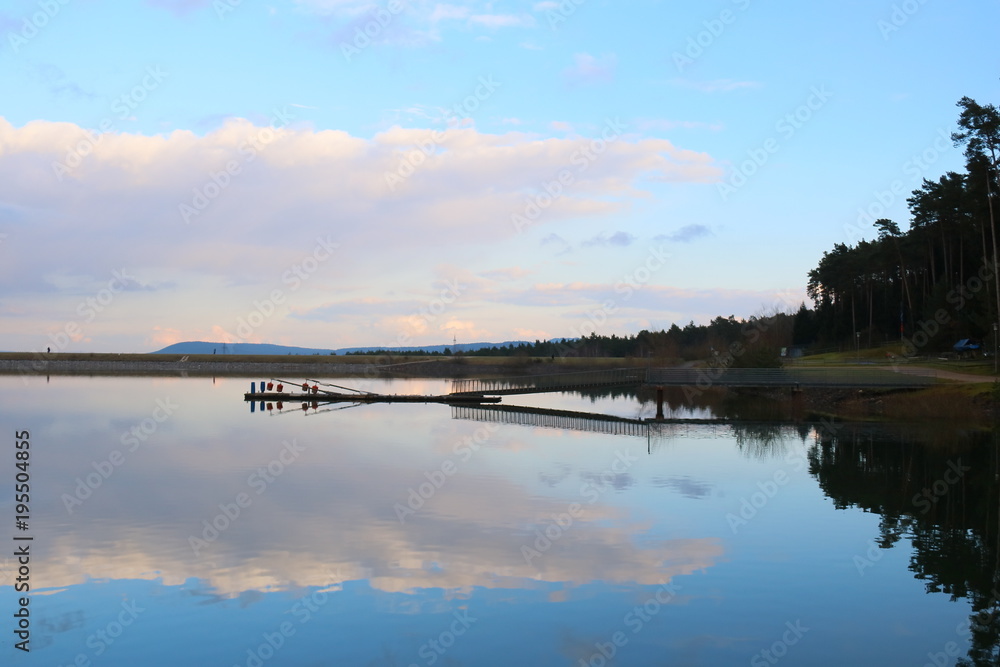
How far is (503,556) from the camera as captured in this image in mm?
18328

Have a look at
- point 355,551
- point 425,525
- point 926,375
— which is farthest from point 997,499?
point 926,375

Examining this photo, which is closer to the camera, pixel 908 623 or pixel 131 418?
pixel 908 623

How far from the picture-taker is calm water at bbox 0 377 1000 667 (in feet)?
43.5

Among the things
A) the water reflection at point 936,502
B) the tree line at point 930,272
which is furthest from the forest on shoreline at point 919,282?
the water reflection at point 936,502

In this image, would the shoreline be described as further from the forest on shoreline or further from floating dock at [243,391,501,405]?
floating dock at [243,391,501,405]

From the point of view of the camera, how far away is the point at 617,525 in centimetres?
2144

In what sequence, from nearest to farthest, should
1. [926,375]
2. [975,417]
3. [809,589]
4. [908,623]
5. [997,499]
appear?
1. [908,623]
2. [809,589]
3. [997,499]
4. [975,417]
5. [926,375]

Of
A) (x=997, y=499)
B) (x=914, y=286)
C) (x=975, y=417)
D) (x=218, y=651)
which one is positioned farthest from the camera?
(x=914, y=286)

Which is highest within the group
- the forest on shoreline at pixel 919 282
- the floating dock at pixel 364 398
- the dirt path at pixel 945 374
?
the forest on shoreline at pixel 919 282

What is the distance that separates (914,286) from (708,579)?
87155mm

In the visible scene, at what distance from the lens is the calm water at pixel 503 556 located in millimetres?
13258

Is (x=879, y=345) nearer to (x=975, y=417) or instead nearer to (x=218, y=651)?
(x=975, y=417)

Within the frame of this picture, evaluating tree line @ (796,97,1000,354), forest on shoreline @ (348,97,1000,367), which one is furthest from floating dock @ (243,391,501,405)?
tree line @ (796,97,1000,354)

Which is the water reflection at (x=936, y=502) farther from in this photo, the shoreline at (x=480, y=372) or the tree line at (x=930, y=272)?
the tree line at (x=930, y=272)
